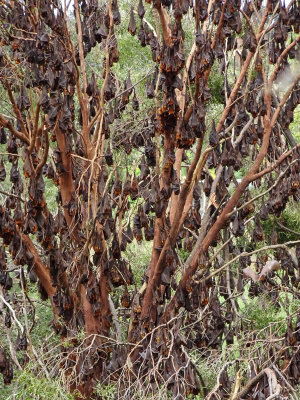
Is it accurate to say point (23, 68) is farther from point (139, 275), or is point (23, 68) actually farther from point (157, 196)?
point (139, 275)

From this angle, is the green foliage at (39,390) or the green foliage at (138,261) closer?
the green foliage at (39,390)

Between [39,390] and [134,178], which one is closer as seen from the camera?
[39,390]

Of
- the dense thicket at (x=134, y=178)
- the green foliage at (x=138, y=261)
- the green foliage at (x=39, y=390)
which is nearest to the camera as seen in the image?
the green foliage at (x=39, y=390)

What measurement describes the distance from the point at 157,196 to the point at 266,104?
1.48 metres

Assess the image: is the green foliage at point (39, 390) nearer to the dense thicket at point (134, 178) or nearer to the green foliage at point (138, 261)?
the dense thicket at point (134, 178)

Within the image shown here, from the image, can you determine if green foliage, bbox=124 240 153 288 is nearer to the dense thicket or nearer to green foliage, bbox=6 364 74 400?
the dense thicket

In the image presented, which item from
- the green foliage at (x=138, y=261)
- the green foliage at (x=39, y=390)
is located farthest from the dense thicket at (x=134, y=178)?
the green foliage at (x=138, y=261)

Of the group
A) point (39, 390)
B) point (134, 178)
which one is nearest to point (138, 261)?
point (134, 178)

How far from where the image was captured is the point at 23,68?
6.98 metres

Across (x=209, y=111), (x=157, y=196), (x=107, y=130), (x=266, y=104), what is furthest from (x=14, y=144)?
(x=209, y=111)

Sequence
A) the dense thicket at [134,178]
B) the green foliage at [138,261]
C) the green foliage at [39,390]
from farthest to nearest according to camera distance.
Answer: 1. the green foliage at [138,261]
2. the dense thicket at [134,178]
3. the green foliage at [39,390]

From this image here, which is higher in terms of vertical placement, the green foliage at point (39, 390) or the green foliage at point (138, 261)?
the green foliage at point (39, 390)

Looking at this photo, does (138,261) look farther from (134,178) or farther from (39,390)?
(39,390)

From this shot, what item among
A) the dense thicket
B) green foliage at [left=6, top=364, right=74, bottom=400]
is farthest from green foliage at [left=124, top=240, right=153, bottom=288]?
green foliage at [left=6, top=364, right=74, bottom=400]
